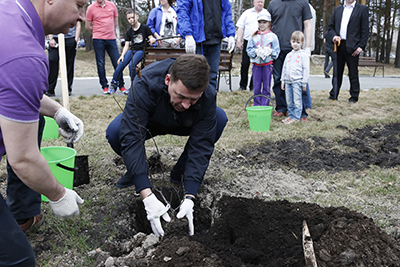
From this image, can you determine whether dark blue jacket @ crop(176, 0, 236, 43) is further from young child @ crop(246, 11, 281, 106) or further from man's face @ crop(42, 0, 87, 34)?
man's face @ crop(42, 0, 87, 34)

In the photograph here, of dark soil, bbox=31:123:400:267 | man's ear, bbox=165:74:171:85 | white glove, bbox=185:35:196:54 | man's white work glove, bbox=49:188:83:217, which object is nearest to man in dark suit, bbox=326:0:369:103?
white glove, bbox=185:35:196:54

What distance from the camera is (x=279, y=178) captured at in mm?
3047

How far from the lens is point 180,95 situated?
6.71 ft

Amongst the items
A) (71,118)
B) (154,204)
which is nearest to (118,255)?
(154,204)

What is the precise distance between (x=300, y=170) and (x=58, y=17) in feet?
8.75

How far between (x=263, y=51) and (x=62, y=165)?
367 centimetres

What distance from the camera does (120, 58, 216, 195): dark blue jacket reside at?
6.90ft

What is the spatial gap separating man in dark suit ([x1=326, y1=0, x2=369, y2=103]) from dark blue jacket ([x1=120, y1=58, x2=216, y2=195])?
4.69m

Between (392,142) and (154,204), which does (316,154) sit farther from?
(154,204)

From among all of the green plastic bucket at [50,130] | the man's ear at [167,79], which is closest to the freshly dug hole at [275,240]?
the man's ear at [167,79]

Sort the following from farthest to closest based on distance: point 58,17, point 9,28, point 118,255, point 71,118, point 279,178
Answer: point 279,178 < point 71,118 < point 118,255 < point 58,17 < point 9,28

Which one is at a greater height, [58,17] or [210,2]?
[210,2]

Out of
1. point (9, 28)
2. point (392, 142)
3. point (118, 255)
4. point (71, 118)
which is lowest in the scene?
point (118, 255)

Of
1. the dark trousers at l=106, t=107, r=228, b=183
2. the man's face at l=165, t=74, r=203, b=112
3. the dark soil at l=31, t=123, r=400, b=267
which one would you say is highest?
the man's face at l=165, t=74, r=203, b=112
